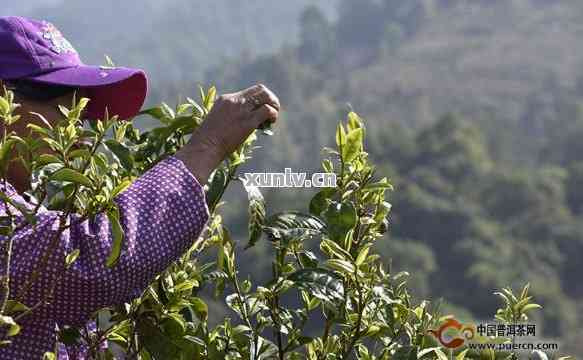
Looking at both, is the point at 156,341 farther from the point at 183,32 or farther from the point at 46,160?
the point at 183,32

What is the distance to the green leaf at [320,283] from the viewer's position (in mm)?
1385

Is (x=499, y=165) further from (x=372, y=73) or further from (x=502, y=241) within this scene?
(x=372, y=73)

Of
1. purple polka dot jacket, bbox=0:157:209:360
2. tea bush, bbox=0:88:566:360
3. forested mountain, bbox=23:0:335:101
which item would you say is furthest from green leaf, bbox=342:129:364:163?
forested mountain, bbox=23:0:335:101

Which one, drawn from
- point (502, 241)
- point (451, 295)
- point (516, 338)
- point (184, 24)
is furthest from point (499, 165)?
point (184, 24)

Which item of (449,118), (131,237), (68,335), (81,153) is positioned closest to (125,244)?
(131,237)

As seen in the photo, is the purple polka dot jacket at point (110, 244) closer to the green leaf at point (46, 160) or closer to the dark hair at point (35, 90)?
the green leaf at point (46, 160)

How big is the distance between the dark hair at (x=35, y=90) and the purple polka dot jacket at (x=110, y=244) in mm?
228

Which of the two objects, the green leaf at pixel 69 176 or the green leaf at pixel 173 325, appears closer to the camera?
the green leaf at pixel 69 176

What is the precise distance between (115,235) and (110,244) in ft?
0.17

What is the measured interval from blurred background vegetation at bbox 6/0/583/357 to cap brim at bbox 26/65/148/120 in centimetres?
1883

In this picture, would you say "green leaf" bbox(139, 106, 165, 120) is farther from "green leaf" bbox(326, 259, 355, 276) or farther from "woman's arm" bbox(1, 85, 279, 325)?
"green leaf" bbox(326, 259, 355, 276)

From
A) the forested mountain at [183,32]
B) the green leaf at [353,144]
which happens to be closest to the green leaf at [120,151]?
the green leaf at [353,144]

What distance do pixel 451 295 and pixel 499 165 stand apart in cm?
1369

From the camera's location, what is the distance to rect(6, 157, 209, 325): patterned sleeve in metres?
1.24
